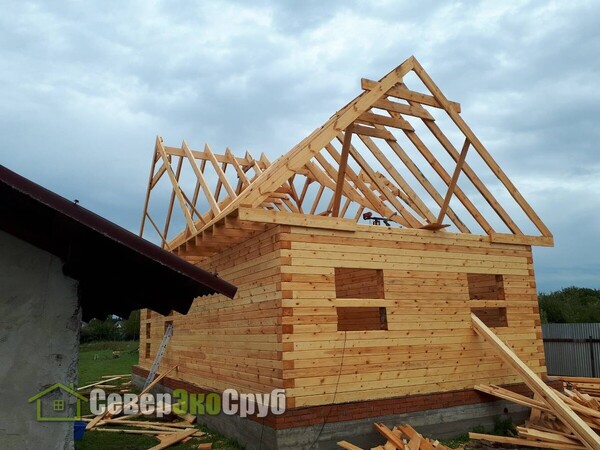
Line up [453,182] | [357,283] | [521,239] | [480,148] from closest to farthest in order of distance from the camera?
[453,182] → [480,148] → [521,239] → [357,283]

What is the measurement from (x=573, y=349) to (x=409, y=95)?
11417 millimetres

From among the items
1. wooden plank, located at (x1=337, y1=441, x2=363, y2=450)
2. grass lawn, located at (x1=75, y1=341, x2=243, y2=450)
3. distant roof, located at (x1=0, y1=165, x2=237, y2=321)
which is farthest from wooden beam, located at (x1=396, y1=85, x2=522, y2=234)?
distant roof, located at (x1=0, y1=165, x2=237, y2=321)

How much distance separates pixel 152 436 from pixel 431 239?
297 inches

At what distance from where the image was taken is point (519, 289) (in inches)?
471

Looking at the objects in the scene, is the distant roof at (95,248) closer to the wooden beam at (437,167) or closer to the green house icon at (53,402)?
the green house icon at (53,402)

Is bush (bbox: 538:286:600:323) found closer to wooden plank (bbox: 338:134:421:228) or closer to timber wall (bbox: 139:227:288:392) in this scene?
wooden plank (bbox: 338:134:421:228)

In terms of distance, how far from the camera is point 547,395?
8.88 m

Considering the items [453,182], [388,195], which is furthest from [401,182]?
[453,182]

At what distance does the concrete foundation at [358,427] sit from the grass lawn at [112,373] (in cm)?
34

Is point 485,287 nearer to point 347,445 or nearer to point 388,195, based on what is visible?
point 388,195

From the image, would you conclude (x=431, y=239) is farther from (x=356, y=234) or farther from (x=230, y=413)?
(x=230, y=413)

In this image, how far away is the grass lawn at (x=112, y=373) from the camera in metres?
10.1

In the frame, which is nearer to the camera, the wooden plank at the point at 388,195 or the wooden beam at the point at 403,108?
the wooden beam at the point at 403,108

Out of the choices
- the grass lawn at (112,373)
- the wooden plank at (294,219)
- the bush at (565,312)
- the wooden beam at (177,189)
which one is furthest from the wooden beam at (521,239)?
the bush at (565,312)
